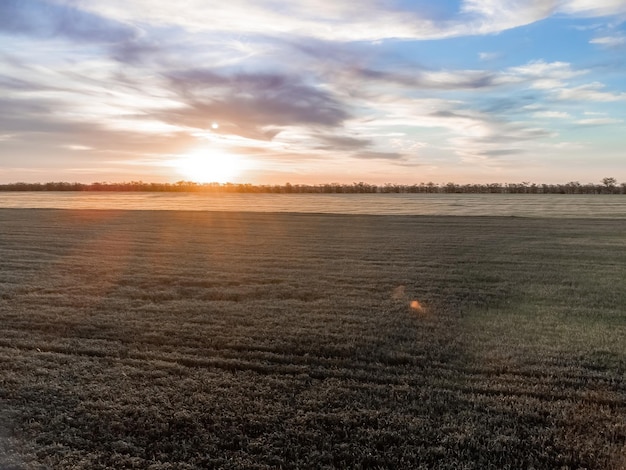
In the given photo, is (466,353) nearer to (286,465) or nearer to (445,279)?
(286,465)

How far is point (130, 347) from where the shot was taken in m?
7.21

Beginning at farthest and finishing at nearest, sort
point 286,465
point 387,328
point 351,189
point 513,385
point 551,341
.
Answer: point 351,189
point 387,328
point 551,341
point 513,385
point 286,465

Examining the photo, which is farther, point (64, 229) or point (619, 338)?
point (64, 229)

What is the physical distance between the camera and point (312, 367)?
21.3 ft

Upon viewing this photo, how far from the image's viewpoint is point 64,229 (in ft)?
85.6

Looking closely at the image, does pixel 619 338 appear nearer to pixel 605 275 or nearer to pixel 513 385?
pixel 513 385

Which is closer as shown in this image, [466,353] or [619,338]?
[466,353]

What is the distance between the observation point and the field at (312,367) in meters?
4.61

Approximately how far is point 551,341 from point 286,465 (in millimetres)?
4760

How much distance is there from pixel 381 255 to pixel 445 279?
4.47m

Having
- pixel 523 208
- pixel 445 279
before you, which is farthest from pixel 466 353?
pixel 523 208

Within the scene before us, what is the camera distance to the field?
4605 millimetres

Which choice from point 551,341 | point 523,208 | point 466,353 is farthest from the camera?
point 523,208

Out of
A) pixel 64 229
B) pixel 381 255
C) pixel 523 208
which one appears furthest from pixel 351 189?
pixel 381 255
